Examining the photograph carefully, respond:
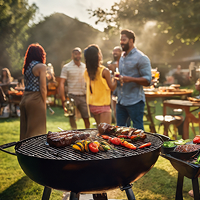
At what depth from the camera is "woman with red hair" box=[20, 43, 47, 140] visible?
4164mm

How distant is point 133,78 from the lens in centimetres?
369

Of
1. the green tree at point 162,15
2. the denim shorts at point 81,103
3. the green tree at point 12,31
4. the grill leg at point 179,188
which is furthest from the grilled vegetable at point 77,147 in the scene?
the green tree at point 12,31

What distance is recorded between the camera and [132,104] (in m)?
3.85

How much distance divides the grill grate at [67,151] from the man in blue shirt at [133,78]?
1.29 metres

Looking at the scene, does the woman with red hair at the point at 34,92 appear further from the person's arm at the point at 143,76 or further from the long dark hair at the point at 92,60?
the person's arm at the point at 143,76

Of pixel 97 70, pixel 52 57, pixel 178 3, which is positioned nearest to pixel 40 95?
pixel 97 70

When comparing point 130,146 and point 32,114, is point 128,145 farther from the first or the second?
point 32,114

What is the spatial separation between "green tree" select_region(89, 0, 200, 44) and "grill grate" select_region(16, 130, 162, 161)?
10548 mm

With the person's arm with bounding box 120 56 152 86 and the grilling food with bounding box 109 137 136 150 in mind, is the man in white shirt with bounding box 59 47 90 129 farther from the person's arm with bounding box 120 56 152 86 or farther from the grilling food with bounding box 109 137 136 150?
the grilling food with bounding box 109 137 136 150

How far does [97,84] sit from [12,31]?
26.5 meters

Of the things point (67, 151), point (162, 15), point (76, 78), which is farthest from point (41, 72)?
point (162, 15)

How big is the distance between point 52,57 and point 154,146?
2477 centimetres

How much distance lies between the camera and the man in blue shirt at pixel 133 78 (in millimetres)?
3732

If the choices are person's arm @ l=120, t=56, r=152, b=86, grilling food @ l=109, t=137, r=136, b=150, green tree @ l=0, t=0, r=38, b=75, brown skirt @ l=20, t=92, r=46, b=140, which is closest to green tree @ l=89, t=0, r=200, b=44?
person's arm @ l=120, t=56, r=152, b=86
